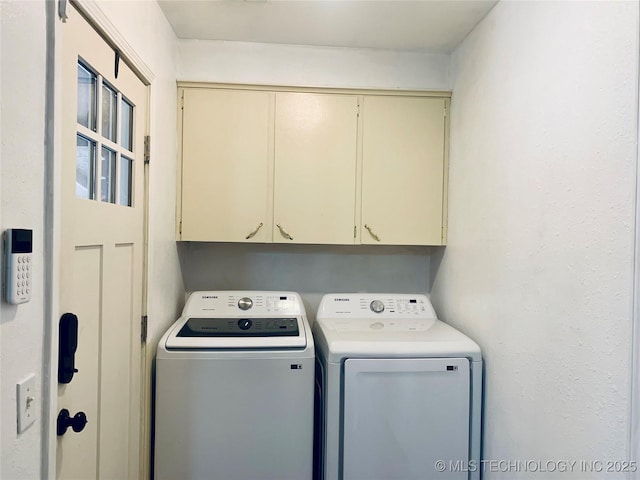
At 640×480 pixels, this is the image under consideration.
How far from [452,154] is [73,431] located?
2033mm

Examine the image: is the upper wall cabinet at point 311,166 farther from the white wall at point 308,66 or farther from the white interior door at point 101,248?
the white interior door at point 101,248

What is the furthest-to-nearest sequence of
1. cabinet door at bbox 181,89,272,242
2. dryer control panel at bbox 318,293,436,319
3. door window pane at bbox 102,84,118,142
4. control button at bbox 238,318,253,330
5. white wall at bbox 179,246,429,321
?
white wall at bbox 179,246,429,321
dryer control panel at bbox 318,293,436,319
cabinet door at bbox 181,89,272,242
control button at bbox 238,318,253,330
door window pane at bbox 102,84,118,142

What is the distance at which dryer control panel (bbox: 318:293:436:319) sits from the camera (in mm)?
2143

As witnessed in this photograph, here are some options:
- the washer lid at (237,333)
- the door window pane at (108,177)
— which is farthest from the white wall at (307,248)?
the door window pane at (108,177)

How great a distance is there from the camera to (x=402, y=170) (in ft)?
6.97

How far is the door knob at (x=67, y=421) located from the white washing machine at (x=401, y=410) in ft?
3.07

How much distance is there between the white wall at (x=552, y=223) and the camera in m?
0.98

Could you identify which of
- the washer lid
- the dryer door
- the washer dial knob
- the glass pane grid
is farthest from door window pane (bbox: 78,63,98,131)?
the washer dial knob

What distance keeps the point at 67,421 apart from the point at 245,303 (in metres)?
1.13

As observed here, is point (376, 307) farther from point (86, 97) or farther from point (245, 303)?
point (86, 97)

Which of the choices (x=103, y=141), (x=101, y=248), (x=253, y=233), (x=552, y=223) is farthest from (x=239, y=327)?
(x=552, y=223)

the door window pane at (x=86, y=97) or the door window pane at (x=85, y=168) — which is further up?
the door window pane at (x=86, y=97)

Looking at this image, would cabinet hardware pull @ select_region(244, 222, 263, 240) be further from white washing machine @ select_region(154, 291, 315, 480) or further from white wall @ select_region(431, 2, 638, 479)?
white wall @ select_region(431, 2, 638, 479)

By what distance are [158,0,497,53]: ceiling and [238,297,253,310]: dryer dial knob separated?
4.62ft
